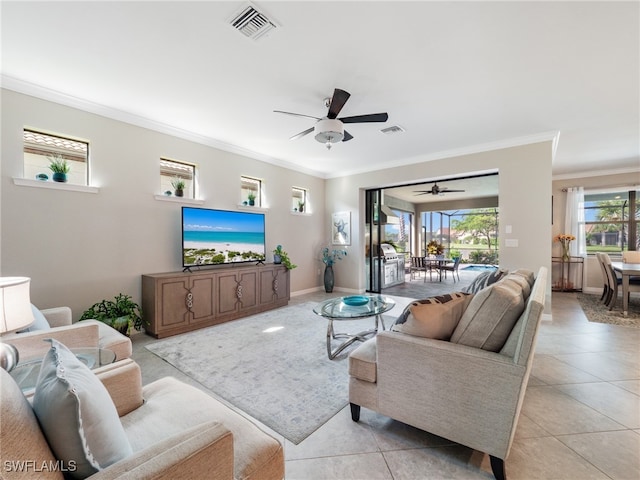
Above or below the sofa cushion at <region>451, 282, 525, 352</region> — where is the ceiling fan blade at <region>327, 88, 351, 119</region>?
above

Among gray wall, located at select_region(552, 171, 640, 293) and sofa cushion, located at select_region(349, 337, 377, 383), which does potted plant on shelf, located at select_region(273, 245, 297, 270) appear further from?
gray wall, located at select_region(552, 171, 640, 293)

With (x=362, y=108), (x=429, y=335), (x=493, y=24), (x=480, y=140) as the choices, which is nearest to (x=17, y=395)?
(x=429, y=335)

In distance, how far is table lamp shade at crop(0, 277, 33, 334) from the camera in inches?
58.4

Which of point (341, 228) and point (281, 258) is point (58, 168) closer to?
point (281, 258)

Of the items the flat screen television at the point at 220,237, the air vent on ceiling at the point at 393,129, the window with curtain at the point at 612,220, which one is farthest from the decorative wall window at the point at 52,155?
the window with curtain at the point at 612,220

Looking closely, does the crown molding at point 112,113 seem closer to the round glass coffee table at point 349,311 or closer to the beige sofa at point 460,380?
the round glass coffee table at point 349,311

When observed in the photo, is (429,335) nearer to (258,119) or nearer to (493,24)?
(493,24)

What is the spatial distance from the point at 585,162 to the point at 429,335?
6561mm

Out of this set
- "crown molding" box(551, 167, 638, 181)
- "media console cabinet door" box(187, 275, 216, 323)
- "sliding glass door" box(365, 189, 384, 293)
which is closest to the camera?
"media console cabinet door" box(187, 275, 216, 323)

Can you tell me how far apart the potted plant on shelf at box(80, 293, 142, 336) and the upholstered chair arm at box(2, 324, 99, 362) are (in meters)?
1.11

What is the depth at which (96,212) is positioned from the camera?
3330 millimetres

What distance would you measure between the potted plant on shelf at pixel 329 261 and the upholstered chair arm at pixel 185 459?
541 cm

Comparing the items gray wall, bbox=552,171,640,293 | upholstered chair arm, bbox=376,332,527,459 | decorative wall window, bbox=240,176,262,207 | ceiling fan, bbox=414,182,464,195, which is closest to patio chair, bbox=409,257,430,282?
ceiling fan, bbox=414,182,464,195

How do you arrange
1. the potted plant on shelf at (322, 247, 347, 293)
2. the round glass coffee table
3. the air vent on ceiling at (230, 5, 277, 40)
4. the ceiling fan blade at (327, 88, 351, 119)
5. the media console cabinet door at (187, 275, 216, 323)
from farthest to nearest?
1. the potted plant on shelf at (322, 247, 347, 293)
2. the media console cabinet door at (187, 275, 216, 323)
3. the round glass coffee table
4. the ceiling fan blade at (327, 88, 351, 119)
5. the air vent on ceiling at (230, 5, 277, 40)
